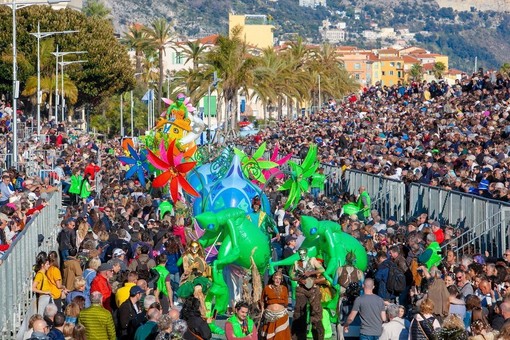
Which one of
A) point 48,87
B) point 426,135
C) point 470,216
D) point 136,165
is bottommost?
point 48,87

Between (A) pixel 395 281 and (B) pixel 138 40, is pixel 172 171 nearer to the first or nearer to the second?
(A) pixel 395 281

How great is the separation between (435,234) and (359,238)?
127 centimetres

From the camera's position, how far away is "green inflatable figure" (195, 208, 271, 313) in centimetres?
1991

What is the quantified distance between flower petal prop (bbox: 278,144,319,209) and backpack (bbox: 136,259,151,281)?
9.64 m

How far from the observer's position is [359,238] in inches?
892

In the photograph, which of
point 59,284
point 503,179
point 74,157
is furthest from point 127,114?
point 59,284

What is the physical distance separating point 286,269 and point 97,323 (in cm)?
715

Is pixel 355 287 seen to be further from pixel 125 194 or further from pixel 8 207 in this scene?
pixel 125 194

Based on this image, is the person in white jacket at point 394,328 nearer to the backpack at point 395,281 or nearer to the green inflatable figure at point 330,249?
the green inflatable figure at point 330,249

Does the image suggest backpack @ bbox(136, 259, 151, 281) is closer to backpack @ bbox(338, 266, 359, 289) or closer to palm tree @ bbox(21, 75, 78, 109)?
backpack @ bbox(338, 266, 359, 289)

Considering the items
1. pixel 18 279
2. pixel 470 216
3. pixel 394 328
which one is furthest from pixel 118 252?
pixel 470 216

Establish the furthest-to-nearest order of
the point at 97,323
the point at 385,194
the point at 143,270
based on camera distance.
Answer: the point at 385,194 < the point at 143,270 < the point at 97,323

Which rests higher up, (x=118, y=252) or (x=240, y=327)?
(x=240, y=327)

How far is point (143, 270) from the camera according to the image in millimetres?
18578
